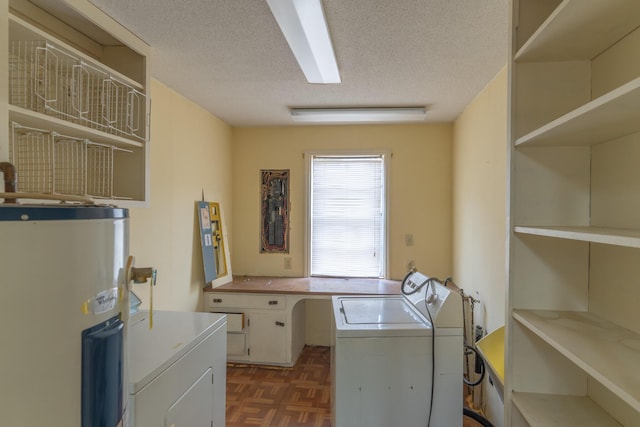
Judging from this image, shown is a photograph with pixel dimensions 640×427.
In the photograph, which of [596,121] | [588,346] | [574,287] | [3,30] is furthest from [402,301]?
[3,30]

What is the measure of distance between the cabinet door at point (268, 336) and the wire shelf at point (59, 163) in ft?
5.82

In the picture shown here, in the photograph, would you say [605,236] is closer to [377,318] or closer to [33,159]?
[377,318]

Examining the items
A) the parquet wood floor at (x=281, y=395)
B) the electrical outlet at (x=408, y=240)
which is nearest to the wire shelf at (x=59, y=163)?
the parquet wood floor at (x=281, y=395)

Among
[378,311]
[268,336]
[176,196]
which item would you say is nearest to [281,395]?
[268,336]

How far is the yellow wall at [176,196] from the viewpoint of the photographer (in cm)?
234

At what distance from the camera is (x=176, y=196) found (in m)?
2.68

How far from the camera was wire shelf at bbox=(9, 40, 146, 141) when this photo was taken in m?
1.32

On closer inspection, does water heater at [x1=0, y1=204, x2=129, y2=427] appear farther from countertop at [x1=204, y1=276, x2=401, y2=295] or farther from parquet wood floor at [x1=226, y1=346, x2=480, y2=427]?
countertop at [x1=204, y1=276, x2=401, y2=295]

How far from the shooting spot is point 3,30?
3.54ft

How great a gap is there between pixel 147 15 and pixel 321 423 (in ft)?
8.75

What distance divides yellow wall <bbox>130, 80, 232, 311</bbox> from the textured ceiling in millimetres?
208

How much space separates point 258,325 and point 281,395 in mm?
643

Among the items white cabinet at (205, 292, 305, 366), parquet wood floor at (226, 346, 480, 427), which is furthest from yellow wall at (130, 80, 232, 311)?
parquet wood floor at (226, 346, 480, 427)

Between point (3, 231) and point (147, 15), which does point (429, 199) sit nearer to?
point (147, 15)
